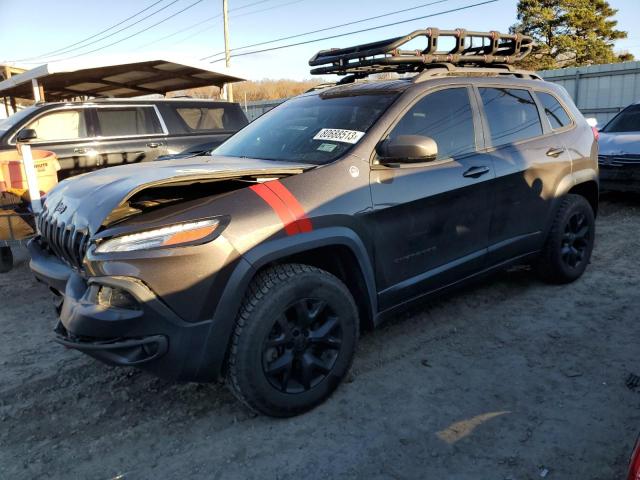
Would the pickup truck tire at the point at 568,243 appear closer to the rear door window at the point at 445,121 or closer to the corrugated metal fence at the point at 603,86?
the rear door window at the point at 445,121

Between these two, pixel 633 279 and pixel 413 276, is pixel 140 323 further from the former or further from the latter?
pixel 633 279

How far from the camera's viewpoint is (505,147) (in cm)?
375

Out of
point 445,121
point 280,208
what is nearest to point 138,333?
point 280,208

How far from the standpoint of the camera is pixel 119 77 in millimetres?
10695

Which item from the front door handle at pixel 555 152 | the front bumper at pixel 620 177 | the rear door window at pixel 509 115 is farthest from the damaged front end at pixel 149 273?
the front bumper at pixel 620 177

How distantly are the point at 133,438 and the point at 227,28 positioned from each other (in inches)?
1173

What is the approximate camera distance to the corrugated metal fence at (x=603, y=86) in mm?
13820

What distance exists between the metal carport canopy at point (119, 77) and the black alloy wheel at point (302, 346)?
25.2 feet

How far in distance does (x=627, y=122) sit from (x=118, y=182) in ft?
27.7

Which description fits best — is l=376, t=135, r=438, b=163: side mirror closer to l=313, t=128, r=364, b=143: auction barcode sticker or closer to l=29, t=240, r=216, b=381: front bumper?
l=313, t=128, r=364, b=143: auction barcode sticker

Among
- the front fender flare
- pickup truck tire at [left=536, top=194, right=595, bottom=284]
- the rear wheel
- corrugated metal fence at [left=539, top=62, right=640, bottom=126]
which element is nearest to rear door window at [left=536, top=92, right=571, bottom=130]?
pickup truck tire at [left=536, top=194, right=595, bottom=284]

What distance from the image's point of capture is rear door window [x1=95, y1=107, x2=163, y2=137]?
7047mm

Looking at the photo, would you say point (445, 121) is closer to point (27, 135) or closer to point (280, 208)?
point (280, 208)

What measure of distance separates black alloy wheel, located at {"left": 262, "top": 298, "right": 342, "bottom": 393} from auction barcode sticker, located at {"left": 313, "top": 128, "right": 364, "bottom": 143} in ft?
3.30
